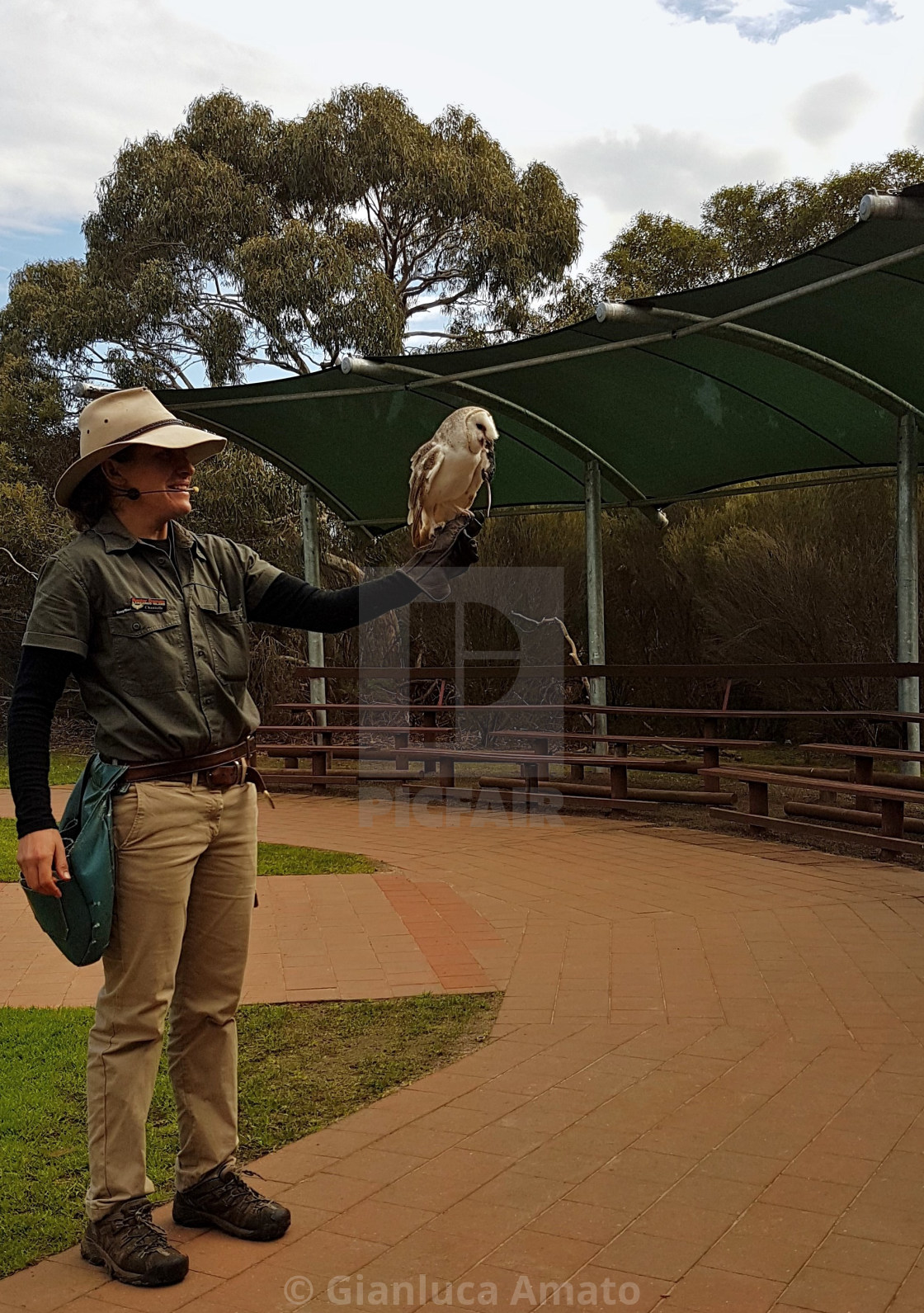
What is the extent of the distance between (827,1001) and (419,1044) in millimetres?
1670

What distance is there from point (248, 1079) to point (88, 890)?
5.10ft

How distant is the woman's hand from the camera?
109 inches

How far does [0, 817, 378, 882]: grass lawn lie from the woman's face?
486cm

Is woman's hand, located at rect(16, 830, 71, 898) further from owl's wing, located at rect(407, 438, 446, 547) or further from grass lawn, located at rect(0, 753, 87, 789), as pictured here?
grass lawn, located at rect(0, 753, 87, 789)

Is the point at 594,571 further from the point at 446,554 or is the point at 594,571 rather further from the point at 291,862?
the point at 446,554

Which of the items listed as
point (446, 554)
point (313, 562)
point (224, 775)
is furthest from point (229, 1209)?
point (313, 562)

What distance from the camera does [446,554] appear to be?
3.02m

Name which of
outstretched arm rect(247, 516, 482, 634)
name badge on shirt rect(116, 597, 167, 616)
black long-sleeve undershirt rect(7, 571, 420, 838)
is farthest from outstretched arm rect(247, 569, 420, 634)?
black long-sleeve undershirt rect(7, 571, 420, 838)

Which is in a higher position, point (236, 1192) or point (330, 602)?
point (330, 602)

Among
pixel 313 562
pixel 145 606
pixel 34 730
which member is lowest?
pixel 34 730

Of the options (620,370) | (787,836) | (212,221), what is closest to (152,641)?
(787,836)

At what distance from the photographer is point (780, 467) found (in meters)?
11.5

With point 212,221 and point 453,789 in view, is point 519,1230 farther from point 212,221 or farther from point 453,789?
point 212,221

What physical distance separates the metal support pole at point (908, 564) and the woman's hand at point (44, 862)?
302 inches
